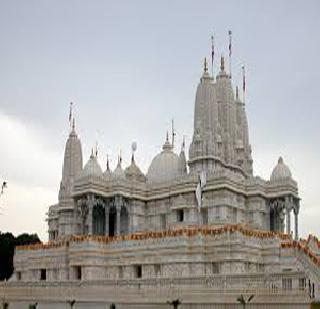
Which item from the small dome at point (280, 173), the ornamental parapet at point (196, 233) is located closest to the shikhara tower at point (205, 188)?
the small dome at point (280, 173)

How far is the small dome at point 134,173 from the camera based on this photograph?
68.9m

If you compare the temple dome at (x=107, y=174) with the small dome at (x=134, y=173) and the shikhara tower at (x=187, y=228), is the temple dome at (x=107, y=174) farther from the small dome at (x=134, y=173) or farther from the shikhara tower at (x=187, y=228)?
the small dome at (x=134, y=173)

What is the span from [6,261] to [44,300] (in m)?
30.1

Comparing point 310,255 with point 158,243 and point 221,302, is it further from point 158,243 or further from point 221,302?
point 158,243

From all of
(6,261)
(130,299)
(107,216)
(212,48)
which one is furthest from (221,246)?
(6,261)

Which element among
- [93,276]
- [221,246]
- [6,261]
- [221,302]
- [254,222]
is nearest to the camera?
[221,302]

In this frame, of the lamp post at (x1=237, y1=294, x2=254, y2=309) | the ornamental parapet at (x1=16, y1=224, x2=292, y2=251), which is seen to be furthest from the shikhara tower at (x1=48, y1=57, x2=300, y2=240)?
the lamp post at (x1=237, y1=294, x2=254, y2=309)

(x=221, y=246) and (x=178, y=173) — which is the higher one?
(x=178, y=173)

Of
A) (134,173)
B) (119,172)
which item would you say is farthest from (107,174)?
(134,173)

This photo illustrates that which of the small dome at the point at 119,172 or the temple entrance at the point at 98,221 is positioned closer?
the temple entrance at the point at 98,221

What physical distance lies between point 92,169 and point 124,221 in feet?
21.2

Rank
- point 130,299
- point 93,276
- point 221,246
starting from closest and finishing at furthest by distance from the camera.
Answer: point 130,299
point 221,246
point 93,276

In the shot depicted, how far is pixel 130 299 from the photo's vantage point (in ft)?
138

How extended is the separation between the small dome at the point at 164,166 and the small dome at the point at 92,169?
662cm
